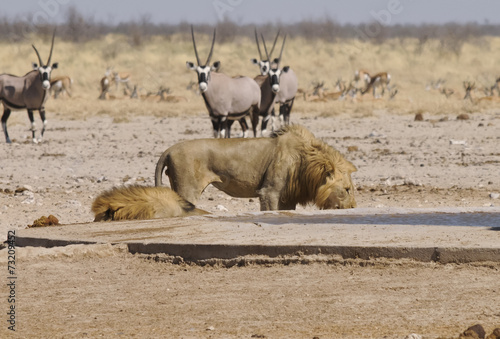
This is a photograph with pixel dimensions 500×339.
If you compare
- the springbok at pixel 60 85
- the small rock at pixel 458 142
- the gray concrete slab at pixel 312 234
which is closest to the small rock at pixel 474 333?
the gray concrete slab at pixel 312 234

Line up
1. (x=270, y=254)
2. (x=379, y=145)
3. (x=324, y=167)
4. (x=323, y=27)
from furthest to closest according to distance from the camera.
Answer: (x=323, y=27)
(x=379, y=145)
(x=324, y=167)
(x=270, y=254)

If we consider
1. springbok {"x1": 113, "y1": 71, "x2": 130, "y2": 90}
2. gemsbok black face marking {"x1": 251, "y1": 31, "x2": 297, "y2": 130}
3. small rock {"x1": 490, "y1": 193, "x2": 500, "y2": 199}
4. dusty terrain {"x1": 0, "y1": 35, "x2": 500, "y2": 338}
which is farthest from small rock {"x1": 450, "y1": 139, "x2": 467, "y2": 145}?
springbok {"x1": 113, "y1": 71, "x2": 130, "y2": 90}

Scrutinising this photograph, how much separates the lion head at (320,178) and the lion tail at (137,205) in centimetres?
104

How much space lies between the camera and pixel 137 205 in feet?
23.9

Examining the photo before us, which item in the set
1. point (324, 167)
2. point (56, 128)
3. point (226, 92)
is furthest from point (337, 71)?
point (324, 167)

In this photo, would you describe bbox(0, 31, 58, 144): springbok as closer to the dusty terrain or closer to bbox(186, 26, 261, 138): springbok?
the dusty terrain

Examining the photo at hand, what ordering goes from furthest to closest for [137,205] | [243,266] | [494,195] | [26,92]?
[26,92], [494,195], [137,205], [243,266]

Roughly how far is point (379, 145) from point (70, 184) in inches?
260

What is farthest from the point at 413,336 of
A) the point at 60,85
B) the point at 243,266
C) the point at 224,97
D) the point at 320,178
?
the point at 60,85

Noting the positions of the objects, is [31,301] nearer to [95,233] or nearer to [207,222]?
[95,233]

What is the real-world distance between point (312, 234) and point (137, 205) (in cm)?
168

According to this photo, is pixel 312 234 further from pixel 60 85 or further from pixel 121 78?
pixel 121 78

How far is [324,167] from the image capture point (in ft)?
25.8

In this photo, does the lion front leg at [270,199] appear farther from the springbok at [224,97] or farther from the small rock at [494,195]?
the springbok at [224,97]
